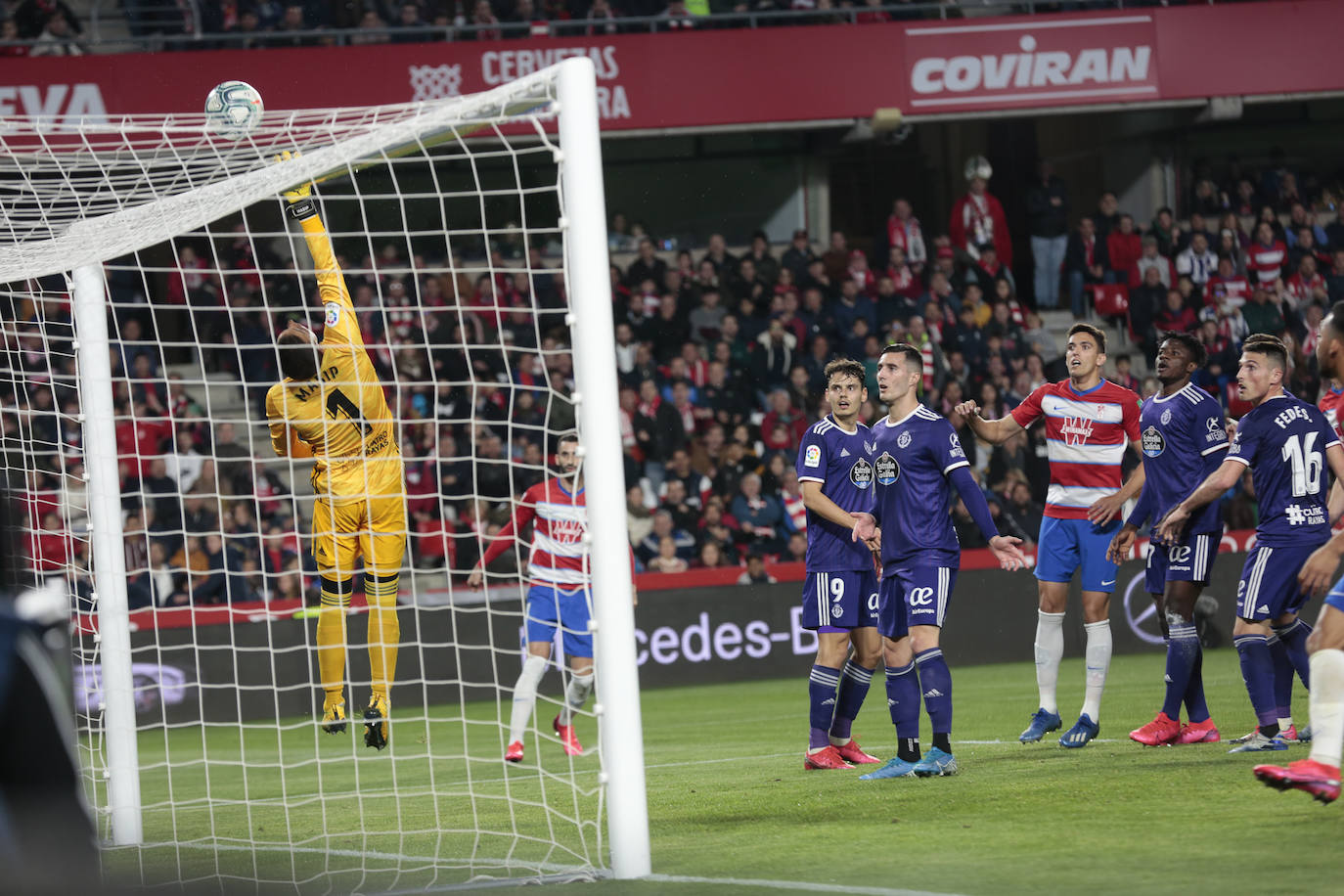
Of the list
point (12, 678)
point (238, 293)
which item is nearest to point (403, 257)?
point (238, 293)

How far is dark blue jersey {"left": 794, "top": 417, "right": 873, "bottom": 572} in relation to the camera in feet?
25.2

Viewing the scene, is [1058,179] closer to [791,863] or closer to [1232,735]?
[1232,735]

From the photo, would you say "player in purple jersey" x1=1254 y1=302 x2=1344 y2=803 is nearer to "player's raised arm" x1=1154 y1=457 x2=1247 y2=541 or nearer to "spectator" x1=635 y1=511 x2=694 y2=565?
"player's raised arm" x1=1154 y1=457 x2=1247 y2=541

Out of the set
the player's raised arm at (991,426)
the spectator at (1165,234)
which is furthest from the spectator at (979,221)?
the player's raised arm at (991,426)

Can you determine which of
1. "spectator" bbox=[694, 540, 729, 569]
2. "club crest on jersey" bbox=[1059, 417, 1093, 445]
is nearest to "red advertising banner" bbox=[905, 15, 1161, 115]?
"spectator" bbox=[694, 540, 729, 569]

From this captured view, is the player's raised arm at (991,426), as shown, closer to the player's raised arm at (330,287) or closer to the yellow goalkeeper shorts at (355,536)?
the yellow goalkeeper shorts at (355,536)

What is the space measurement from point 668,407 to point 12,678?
14.1m

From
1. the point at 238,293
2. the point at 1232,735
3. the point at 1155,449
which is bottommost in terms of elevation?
the point at 1232,735

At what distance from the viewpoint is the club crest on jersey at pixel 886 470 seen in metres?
7.18

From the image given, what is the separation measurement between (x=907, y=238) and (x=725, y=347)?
10.0ft

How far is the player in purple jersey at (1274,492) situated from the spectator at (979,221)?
11.5 metres

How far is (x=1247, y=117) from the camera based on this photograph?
20922 millimetres

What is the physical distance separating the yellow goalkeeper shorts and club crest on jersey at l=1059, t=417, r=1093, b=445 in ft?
11.8

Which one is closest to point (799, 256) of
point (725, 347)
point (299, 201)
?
point (725, 347)
